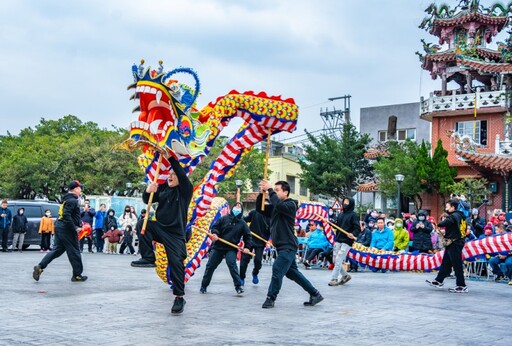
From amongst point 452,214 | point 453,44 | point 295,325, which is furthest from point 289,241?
point 453,44

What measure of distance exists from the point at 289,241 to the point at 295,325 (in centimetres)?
187

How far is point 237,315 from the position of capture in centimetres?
874

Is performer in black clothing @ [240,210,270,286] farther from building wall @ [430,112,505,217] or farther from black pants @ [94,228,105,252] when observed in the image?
building wall @ [430,112,505,217]

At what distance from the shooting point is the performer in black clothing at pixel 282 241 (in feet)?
31.1

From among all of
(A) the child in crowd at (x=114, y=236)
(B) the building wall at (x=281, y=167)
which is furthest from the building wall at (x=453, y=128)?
(A) the child in crowd at (x=114, y=236)

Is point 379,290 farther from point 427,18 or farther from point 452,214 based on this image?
point 427,18

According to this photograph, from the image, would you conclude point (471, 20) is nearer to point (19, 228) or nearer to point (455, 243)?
point (19, 228)

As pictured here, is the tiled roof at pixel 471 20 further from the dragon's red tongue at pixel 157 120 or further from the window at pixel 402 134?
the dragon's red tongue at pixel 157 120

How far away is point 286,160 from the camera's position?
50406 millimetres

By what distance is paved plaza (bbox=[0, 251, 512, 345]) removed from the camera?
703 centimetres

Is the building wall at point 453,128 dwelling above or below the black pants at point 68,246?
above

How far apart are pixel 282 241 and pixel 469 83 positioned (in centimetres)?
2730

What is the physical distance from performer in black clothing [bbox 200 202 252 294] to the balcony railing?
2376 centimetres

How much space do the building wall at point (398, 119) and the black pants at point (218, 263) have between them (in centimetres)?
3144
